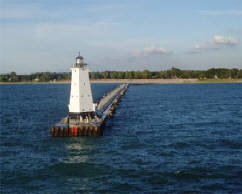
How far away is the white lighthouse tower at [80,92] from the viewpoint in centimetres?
4848

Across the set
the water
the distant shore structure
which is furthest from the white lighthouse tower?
the water

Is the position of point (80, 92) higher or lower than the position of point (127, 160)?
higher

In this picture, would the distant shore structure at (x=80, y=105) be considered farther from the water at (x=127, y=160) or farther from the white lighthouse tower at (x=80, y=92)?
the water at (x=127, y=160)

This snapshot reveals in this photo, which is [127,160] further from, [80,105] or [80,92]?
[80,92]

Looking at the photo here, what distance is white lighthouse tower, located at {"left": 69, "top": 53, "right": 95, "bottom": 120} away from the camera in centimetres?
4848

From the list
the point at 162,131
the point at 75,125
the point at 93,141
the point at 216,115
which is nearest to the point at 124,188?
the point at 93,141

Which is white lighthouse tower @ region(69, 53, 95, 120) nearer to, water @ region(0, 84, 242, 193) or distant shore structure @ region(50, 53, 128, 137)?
distant shore structure @ region(50, 53, 128, 137)

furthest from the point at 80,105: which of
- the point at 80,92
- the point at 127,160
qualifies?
the point at 127,160

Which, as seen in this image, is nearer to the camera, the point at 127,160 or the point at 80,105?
the point at 127,160

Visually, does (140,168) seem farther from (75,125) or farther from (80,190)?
(75,125)

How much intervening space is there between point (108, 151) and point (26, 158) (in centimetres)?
841

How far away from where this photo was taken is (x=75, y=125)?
4675cm

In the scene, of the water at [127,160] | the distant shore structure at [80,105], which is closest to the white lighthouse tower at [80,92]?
the distant shore structure at [80,105]

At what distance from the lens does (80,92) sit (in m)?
48.6
